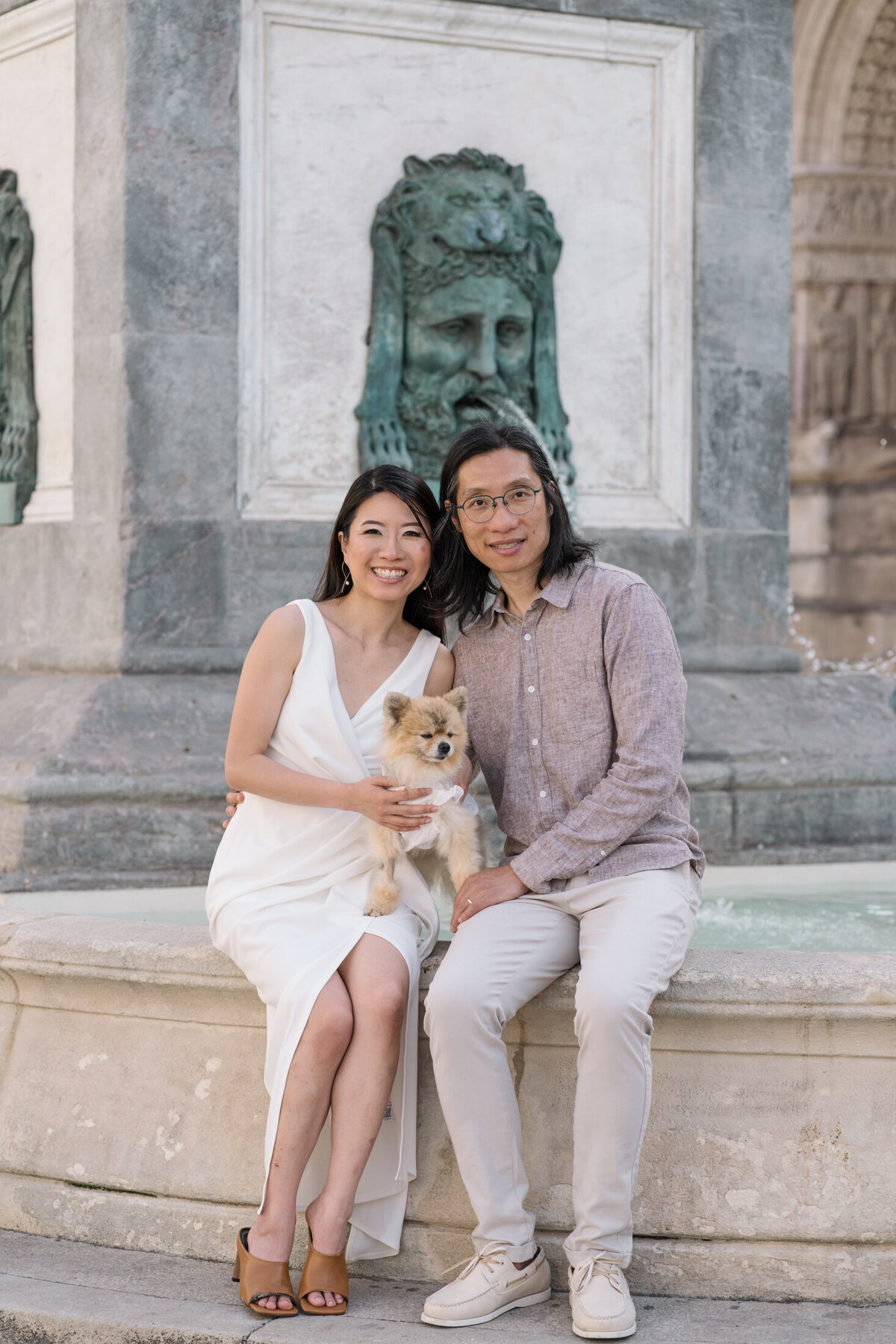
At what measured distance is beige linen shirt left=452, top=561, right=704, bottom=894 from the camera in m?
3.53

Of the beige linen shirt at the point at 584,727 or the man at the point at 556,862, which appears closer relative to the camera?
the man at the point at 556,862

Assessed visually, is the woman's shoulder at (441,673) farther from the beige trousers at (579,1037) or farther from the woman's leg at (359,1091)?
the woman's leg at (359,1091)

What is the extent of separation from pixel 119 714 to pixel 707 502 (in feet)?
8.56

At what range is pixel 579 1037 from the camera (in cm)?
329

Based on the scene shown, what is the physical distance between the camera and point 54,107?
6.60 m

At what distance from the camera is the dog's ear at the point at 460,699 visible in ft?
12.0

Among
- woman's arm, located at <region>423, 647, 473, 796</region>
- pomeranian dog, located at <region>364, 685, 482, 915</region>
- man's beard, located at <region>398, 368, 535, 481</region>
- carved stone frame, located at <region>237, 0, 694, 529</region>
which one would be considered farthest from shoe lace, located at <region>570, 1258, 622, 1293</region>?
man's beard, located at <region>398, 368, 535, 481</region>

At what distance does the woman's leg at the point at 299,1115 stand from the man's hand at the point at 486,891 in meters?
0.34

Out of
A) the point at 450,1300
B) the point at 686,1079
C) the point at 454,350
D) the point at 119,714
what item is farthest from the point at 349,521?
the point at 454,350

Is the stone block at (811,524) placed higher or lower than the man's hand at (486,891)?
higher

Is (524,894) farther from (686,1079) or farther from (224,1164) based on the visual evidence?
(224,1164)

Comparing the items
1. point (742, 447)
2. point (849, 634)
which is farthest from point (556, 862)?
point (849, 634)

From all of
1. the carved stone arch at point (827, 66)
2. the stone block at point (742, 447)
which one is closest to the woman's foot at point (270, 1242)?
the stone block at point (742, 447)

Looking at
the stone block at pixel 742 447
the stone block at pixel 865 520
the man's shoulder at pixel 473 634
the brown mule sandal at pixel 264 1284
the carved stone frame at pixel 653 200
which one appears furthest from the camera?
the stone block at pixel 865 520
